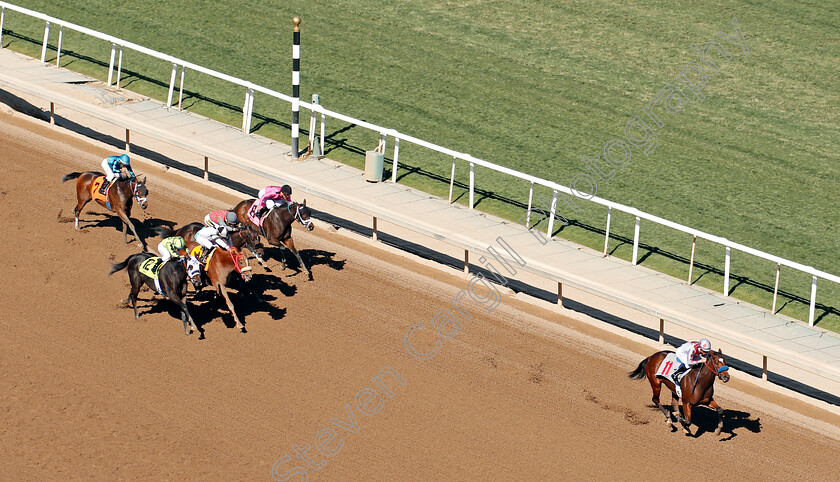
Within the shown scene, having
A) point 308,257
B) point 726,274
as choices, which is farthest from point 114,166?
point 726,274

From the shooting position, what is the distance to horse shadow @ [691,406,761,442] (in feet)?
34.8

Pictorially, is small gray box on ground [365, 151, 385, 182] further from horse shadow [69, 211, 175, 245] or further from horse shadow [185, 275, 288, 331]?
horse shadow [185, 275, 288, 331]

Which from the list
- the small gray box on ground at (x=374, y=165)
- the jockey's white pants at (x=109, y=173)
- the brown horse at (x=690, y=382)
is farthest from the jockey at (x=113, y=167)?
the brown horse at (x=690, y=382)

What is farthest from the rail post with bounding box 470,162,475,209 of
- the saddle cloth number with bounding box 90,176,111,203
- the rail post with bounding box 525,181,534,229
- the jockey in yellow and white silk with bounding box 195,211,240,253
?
the saddle cloth number with bounding box 90,176,111,203

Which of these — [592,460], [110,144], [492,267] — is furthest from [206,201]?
[592,460]

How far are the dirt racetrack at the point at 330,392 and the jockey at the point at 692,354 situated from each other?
0.79 meters

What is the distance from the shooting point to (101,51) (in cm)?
1830

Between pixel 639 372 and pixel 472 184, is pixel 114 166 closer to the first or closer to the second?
pixel 472 184

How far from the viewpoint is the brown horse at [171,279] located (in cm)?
1090

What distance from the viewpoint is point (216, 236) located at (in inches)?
441

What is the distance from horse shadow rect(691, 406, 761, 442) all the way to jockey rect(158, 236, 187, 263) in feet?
18.2

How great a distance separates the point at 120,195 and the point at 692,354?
684 cm

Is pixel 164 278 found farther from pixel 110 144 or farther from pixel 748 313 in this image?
pixel 748 313

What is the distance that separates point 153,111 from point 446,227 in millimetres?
5502
